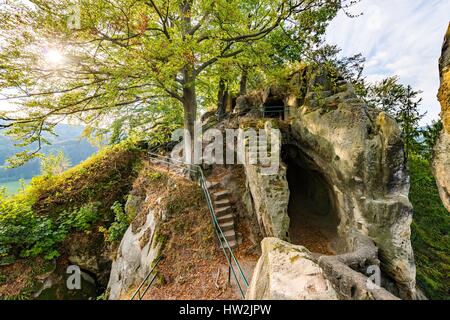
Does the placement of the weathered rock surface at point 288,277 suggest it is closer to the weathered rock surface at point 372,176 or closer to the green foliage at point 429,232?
the weathered rock surface at point 372,176

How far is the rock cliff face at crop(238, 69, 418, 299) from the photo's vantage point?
571 cm

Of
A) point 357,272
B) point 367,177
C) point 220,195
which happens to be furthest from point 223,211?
point 367,177

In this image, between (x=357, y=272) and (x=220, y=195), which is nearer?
(x=357, y=272)

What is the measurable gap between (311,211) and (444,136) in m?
7.01

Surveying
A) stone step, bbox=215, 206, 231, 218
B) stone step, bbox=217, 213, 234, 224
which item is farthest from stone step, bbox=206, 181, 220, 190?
stone step, bbox=217, 213, 234, 224

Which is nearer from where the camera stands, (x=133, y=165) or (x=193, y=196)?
(x=193, y=196)

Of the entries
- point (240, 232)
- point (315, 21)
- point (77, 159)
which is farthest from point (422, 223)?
point (77, 159)

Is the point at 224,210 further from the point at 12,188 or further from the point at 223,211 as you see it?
the point at 12,188

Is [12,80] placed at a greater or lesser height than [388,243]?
greater

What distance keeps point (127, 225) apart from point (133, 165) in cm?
395

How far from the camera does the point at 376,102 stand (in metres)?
10.9

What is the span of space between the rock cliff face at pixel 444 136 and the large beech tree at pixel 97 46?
3600 millimetres

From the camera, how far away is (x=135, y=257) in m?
6.89
